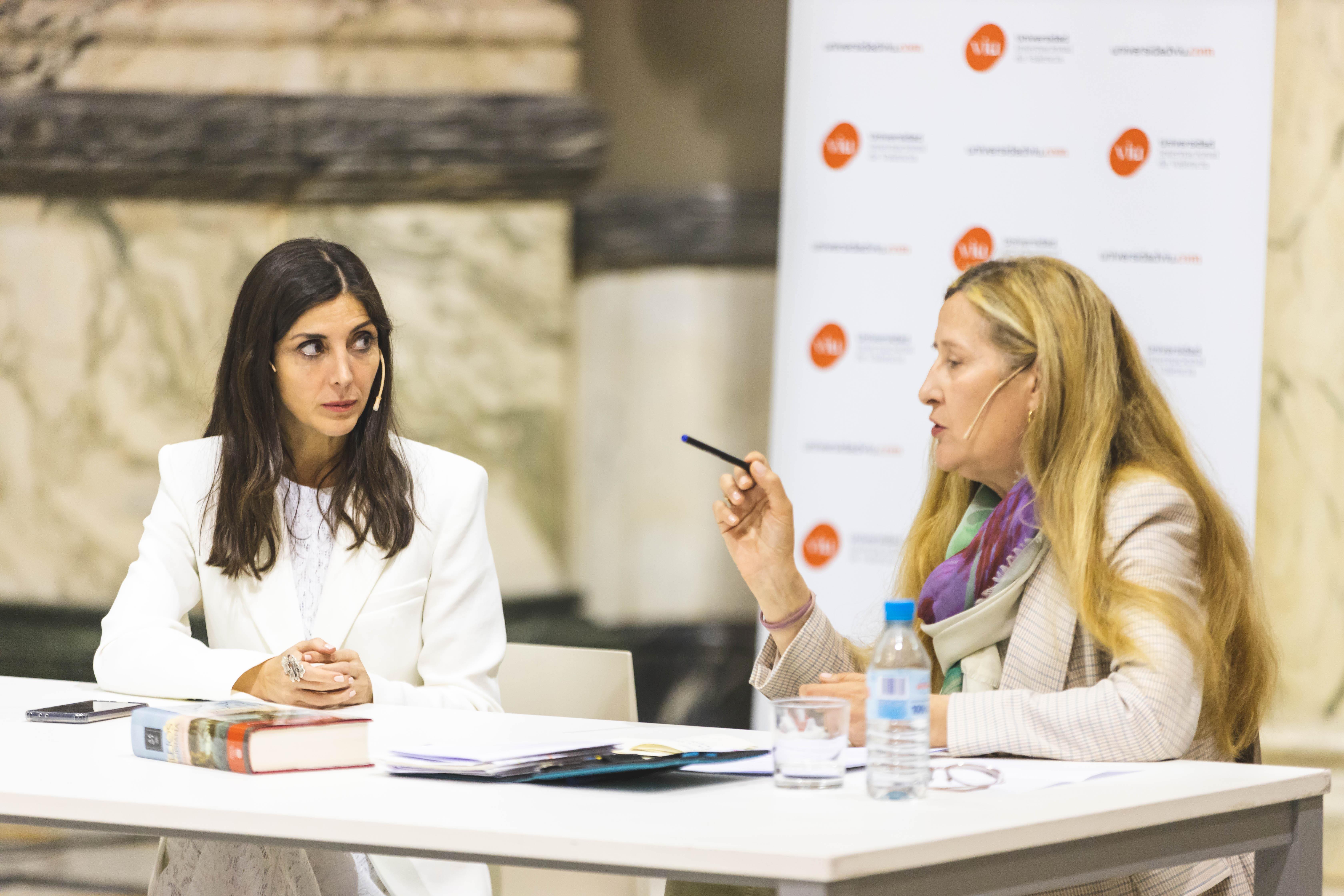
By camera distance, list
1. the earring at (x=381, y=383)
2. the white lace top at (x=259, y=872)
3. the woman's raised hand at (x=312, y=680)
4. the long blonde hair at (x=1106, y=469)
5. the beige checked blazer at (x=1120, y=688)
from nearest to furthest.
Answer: the beige checked blazer at (x=1120, y=688)
the long blonde hair at (x=1106, y=469)
the white lace top at (x=259, y=872)
the woman's raised hand at (x=312, y=680)
the earring at (x=381, y=383)

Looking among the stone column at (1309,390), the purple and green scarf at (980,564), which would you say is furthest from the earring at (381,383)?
the stone column at (1309,390)

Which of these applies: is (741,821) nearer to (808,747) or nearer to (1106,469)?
(808,747)

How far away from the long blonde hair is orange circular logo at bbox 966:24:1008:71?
210 centimetres

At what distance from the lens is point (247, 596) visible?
99.0 inches

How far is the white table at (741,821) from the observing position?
50.3 inches

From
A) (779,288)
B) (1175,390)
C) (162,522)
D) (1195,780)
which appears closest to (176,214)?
(779,288)

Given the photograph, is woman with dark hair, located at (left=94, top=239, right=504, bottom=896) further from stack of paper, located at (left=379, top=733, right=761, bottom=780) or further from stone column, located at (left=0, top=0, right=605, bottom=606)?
stone column, located at (left=0, top=0, right=605, bottom=606)

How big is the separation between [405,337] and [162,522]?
2311 millimetres

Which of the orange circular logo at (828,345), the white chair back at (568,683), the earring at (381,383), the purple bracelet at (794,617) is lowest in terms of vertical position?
the white chair back at (568,683)

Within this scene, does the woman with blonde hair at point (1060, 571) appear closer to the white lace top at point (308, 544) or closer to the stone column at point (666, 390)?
the white lace top at point (308, 544)

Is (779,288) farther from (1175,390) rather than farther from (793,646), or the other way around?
(793,646)

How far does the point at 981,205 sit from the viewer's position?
4105 millimetres

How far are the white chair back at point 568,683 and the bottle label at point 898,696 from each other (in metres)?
0.99

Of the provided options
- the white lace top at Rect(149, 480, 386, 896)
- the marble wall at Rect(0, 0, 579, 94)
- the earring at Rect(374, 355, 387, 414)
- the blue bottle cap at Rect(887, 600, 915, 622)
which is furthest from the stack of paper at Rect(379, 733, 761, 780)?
the marble wall at Rect(0, 0, 579, 94)
